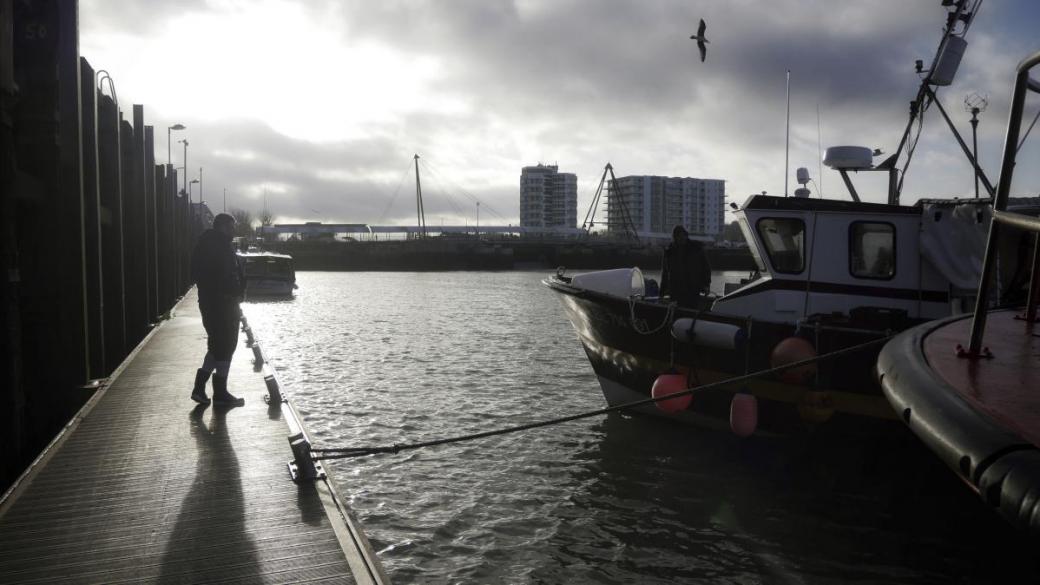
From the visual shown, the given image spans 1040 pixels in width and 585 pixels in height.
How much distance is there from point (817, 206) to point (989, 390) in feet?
23.6

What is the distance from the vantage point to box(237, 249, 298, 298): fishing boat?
3878cm

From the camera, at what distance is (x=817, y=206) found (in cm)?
995

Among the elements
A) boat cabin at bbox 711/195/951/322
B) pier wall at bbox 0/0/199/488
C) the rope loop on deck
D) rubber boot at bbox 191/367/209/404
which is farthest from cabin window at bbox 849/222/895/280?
pier wall at bbox 0/0/199/488

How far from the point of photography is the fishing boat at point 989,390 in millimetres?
2562

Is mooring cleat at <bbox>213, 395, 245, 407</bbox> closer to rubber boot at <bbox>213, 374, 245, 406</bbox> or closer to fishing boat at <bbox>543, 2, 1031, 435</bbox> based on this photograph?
rubber boot at <bbox>213, 374, 245, 406</bbox>

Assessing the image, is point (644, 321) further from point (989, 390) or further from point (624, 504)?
point (989, 390)

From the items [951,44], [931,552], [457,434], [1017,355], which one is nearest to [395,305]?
[457,434]

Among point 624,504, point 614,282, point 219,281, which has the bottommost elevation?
point 624,504

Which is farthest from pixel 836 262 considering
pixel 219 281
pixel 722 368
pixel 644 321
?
pixel 219 281

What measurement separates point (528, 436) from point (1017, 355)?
7702mm

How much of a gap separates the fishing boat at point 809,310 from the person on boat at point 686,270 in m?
0.23

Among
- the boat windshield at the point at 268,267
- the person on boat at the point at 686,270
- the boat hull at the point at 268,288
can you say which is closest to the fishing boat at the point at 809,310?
the person on boat at the point at 686,270

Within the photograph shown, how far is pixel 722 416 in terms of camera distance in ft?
32.2

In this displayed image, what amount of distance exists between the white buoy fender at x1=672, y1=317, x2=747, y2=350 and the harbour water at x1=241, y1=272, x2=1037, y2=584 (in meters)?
1.56
